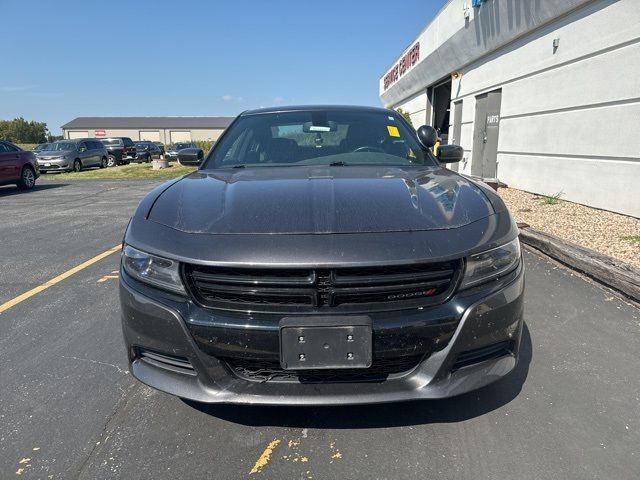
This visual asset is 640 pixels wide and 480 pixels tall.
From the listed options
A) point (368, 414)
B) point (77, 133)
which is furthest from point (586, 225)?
point (77, 133)

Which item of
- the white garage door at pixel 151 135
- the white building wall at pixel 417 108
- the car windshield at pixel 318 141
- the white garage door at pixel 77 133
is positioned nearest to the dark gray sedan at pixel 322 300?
the car windshield at pixel 318 141

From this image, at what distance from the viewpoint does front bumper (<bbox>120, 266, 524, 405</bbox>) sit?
1810 millimetres

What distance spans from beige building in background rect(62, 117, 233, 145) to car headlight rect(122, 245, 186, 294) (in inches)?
3626

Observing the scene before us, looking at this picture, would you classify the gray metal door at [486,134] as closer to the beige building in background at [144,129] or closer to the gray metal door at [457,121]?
the gray metal door at [457,121]

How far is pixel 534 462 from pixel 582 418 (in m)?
0.48

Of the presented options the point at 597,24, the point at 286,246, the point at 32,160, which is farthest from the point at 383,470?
the point at 32,160

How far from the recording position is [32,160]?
1473 centimetres

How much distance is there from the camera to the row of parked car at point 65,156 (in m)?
13.7

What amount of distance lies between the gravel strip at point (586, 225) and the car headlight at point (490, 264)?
2.97 meters

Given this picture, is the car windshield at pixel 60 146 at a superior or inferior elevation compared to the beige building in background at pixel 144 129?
inferior

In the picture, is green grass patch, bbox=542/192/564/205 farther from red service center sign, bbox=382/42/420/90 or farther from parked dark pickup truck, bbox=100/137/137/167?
parked dark pickup truck, bbox=100/137/137/167

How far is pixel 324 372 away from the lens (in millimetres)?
1861

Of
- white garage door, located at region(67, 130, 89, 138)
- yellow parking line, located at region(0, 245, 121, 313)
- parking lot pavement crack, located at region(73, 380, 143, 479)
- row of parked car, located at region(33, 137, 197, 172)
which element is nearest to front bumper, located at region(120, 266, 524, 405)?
parking lot pavement crack, located at region(73, 380, 143, 479)

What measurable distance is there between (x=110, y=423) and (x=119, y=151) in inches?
1204
